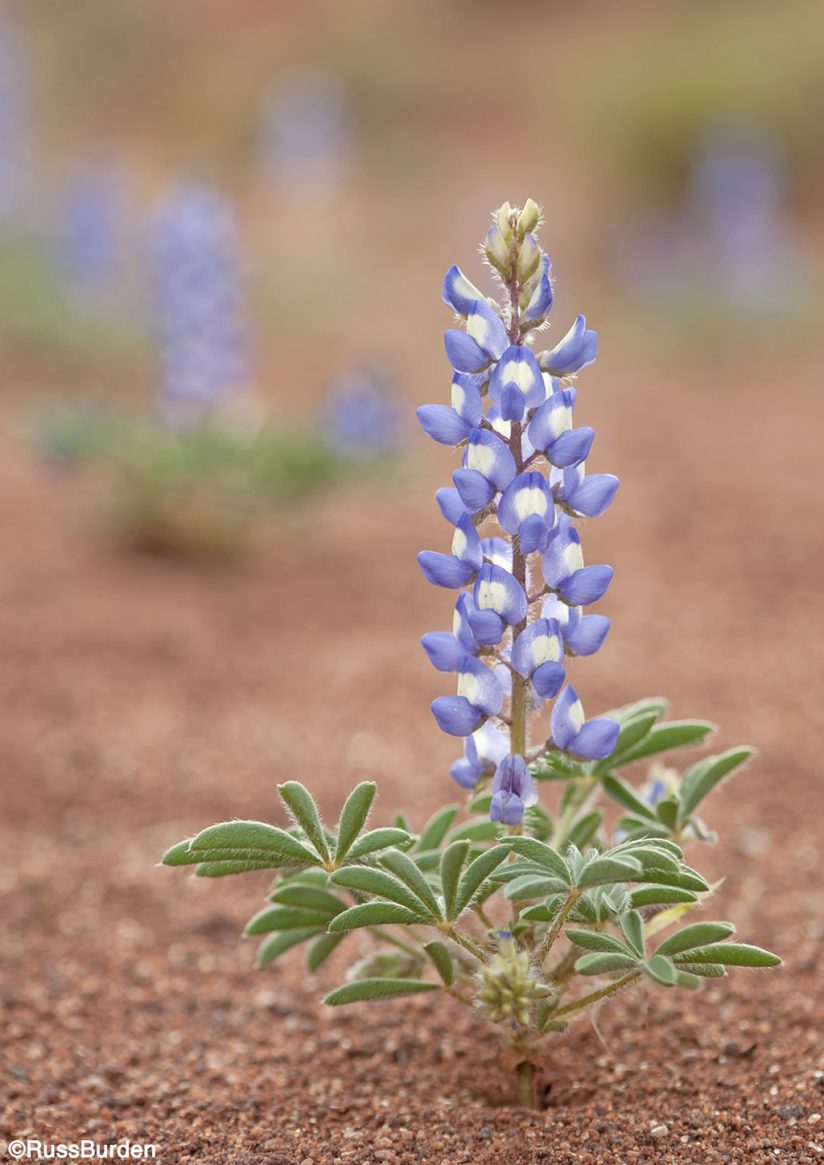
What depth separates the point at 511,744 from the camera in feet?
6.31

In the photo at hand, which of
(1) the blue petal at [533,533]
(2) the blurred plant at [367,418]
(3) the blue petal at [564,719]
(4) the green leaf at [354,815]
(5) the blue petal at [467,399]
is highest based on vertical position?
(2) the blurred plant at [367,418]

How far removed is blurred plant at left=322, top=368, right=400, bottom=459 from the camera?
5.02 metres

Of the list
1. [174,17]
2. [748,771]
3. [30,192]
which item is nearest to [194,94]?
[174,17]

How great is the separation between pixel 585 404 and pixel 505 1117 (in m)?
6.50

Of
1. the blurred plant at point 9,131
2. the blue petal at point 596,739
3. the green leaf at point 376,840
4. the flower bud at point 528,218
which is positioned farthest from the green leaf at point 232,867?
the blurred plant at point 9,131

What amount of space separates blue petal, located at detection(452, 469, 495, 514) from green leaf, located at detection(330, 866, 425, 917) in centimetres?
50

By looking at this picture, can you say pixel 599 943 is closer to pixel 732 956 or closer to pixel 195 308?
pixel 732 956

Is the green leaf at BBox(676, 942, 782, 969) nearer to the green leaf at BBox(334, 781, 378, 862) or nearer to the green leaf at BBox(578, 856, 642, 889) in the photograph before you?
the green leaf at BBox(578, 856, 642, 889)

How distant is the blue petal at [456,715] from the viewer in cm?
186

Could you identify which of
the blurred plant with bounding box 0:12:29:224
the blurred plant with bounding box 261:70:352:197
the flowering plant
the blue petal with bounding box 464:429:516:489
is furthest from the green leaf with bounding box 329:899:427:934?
the blurred plant with bounding box 261:70:352:197

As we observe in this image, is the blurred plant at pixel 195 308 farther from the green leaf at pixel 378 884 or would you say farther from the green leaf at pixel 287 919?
the green leaf at pixel 378 884

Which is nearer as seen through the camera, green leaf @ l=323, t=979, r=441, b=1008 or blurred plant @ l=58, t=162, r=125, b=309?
Answer: green leaf @ l=323, t=979, r=441, b=1008

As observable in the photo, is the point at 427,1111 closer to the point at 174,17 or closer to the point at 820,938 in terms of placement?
the point at 820,938

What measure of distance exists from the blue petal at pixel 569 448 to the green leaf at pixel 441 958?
668mm
